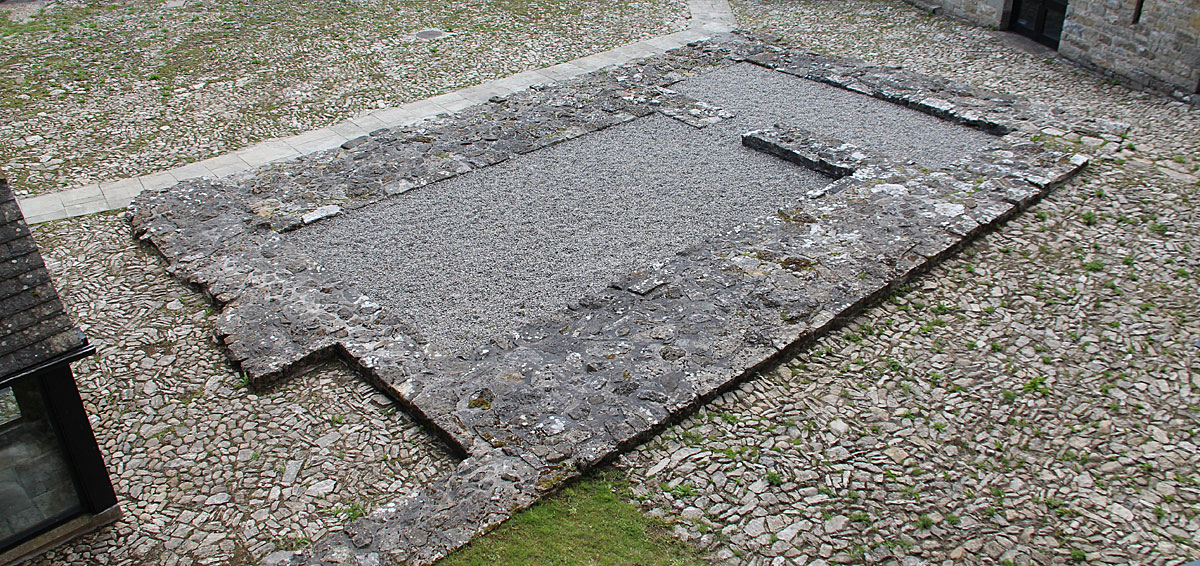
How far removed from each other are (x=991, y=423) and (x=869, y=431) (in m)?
1.04

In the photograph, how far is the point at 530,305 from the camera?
9000 millimetres

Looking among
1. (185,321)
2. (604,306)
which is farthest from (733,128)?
(185,321)

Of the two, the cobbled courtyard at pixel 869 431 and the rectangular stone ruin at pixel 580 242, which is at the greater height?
the rectangular stone ruin at pixel 580 242

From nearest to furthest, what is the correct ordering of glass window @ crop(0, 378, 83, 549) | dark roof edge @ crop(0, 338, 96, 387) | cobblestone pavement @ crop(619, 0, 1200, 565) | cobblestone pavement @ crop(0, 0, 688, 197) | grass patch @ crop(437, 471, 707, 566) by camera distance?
1. dark roof edge @ crop(0, 338, 96, 387)
2. glass window @ crop(0, 378, 83, 549)
3. grass patch @ crop(437, 471, 707, 566)
4. cobblestone pavement @ crop(619, 0, 1200, 565)
5. cobblestone pavement @ crop(0, 0, 688, 197)

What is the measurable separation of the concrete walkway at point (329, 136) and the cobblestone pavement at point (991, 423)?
27.4 feet

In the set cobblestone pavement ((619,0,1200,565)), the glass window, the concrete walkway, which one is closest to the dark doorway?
the concrete walkway

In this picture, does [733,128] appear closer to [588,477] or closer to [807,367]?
[807,367]

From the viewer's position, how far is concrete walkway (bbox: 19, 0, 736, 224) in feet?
38.6

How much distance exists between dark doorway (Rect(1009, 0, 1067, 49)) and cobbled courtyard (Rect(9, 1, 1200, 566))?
674 centimetres

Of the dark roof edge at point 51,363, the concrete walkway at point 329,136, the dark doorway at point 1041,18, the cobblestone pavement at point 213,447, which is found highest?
the dark roof edge at point 51,363

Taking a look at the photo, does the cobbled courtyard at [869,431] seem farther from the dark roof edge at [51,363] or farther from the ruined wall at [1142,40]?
the ruined wall at [1142,40]

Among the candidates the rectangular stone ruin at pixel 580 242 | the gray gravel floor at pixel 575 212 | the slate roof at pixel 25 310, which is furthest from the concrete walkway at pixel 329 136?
the slate roof at pixel 25 310

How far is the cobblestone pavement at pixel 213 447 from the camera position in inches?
261

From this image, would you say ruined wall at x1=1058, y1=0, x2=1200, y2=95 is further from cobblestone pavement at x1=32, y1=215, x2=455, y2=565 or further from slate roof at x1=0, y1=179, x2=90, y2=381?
slate roof at x1=0, y1=179, x2=90, y2=381
